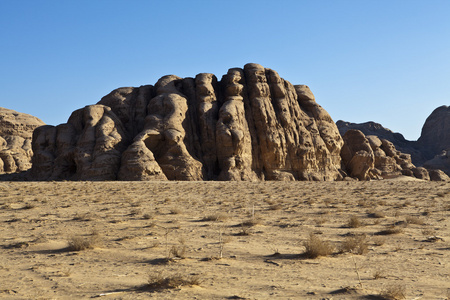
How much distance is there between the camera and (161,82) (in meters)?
43.0

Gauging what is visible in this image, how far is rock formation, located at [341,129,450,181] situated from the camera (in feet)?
151

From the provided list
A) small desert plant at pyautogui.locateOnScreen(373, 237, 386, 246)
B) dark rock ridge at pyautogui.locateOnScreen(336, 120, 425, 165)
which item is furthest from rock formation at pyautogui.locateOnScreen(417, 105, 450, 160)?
small desert plant at pyautogui.locateOnScreen(373, 237, 386, 246)

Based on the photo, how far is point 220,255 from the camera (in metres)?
7.51

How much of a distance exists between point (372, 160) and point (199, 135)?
21.5 metres

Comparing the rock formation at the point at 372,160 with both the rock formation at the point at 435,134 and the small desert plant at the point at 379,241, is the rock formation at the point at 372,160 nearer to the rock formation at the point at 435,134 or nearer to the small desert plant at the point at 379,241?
the small desert plant at the point at 379,241

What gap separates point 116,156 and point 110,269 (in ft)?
95.8

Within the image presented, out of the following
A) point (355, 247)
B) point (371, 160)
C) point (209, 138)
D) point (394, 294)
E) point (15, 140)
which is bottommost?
point (394, 294)

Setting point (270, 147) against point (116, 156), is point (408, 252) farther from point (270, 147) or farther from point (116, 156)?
point (270, 147)

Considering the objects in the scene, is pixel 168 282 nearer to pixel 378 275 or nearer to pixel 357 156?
pixel 378 275

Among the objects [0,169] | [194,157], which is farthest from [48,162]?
[0,169]

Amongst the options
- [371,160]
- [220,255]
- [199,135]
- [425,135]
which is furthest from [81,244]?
[425,135]

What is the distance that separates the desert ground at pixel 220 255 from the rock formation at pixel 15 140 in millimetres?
45040

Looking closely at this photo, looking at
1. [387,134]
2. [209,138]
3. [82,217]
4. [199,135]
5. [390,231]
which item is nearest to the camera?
[390,231]

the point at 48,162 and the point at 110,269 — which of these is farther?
the point at 48,162
